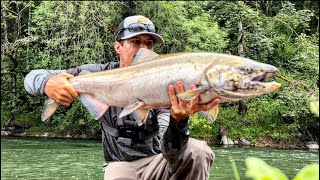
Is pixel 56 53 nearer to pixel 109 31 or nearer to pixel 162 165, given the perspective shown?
pixel 109 31

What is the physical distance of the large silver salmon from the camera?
7.88 feet

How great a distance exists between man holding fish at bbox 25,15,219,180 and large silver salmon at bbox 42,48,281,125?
0.10m

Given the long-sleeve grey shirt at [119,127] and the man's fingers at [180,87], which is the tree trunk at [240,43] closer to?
the long-sleeve grey shirt at [119,127]

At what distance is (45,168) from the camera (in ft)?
41.9

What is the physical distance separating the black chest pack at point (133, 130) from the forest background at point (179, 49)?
1653 cm

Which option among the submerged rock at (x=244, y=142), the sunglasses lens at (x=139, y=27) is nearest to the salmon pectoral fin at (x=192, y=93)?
the sunglasses lens at (x=139, y=27)

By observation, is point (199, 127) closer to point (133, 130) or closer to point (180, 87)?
point (133, 130)

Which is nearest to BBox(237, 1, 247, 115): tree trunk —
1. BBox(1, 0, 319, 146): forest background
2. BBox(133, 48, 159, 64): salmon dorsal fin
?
BBox(1, 0, 319, 146): forest background

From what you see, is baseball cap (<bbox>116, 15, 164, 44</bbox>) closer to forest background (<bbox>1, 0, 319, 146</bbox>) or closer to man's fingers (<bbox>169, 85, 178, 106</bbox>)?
man's fingers (<bbox>169, 85, 178, 106</bbox>)

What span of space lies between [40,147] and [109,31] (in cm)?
653

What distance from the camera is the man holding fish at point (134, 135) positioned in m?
3.45

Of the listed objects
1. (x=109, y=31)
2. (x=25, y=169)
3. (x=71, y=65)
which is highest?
(x=109, y=31)

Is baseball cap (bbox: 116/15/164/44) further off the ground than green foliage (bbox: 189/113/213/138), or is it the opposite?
baseball cap (bbox: 116/15/164/44)

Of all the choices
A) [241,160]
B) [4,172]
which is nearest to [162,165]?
[4,172]
